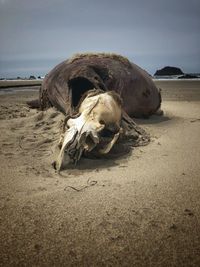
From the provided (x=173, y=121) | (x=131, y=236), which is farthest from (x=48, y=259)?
(x=173, y=121)

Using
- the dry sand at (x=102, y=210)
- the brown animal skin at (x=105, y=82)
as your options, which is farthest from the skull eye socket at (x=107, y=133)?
the brown animal skin at (x=105, y=82)

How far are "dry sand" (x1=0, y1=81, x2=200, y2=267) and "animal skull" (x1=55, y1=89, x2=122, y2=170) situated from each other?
15 centimetres

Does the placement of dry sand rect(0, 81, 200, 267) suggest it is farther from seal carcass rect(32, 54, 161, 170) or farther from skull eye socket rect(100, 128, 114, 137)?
skull eye socket rect(100, 128, 114, 137)

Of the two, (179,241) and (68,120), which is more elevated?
(68,120)

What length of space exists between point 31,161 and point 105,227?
128 centimetres

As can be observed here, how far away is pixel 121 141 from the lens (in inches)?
118

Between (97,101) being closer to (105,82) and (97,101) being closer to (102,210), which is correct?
(105,82)

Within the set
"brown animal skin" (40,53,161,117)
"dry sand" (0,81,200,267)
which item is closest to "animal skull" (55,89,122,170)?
"dry sand" (0,81,200,267)

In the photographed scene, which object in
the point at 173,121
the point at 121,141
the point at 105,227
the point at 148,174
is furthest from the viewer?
the point at 173,121

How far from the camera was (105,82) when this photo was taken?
4125 mm

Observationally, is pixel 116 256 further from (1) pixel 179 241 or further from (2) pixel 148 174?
(2) pixel 148 174

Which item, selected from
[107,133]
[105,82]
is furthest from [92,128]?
[105,82]

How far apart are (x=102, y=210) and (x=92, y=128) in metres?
0.98

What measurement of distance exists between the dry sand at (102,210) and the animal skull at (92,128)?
0.50 ft
